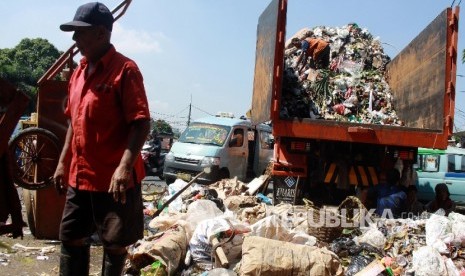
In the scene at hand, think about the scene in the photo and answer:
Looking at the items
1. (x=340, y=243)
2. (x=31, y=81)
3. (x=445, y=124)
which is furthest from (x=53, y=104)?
(x=31, y=81)

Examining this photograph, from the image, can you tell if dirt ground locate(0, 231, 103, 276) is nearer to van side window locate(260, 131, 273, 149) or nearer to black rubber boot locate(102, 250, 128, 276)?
black rubber boot locate(102, 250, 128, 276)

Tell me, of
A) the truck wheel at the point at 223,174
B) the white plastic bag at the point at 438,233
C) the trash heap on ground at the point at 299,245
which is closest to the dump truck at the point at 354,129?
the trash heap on ground at the point at 299,245

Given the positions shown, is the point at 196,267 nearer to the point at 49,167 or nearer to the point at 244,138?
the point at 49,167

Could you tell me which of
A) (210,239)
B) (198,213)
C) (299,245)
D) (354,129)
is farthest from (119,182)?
(354,129)

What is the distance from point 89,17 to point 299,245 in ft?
8.15

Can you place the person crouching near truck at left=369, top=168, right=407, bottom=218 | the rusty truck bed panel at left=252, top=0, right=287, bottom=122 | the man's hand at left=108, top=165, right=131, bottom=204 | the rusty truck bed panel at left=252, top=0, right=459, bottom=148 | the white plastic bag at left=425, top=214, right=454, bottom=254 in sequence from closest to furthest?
the man's hand at left=108, top=165, right=131, bottom=204 → the white plastic bag at left=425, top=214, right=454, bottom=254 → the rusty truck bed panel at left=252, top=0, right=459, bottom=148 → the person crouching near truck at left=369, top=168, right=407, bottom=218 → the rusty truck bed panel at left=252, top=0, right=287, bottom=122

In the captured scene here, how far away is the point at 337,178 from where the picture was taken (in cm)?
699

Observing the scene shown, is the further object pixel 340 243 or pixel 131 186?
pixel 340 243

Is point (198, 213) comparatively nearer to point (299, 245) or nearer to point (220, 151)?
point (299, 245)

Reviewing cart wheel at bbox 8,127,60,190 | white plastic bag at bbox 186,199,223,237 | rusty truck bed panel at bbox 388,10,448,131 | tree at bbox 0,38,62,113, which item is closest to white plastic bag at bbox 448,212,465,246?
rusty truck bed panel at bbox 388,10,448,131

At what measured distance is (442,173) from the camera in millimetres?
10320

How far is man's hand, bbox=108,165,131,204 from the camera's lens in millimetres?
2488

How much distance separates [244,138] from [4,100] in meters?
9.88

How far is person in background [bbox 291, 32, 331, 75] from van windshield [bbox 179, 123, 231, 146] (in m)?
3.46
